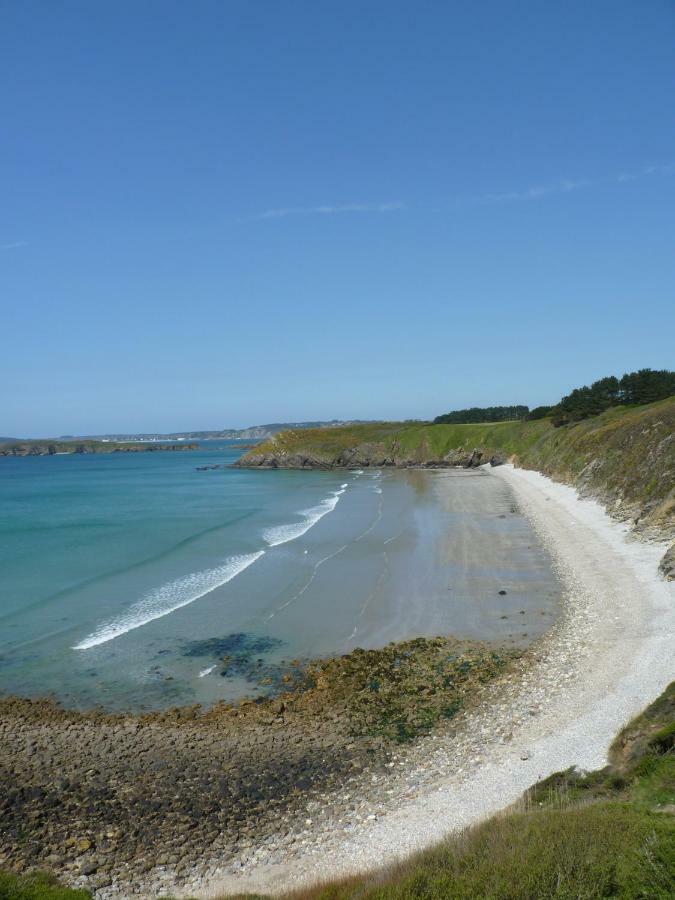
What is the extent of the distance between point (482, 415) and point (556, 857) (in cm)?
13336

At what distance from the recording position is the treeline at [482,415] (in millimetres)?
135500

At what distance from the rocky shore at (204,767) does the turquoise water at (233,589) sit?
1702 millimetres

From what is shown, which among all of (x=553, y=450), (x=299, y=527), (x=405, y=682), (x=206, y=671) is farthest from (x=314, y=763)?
(x=553, y=450)

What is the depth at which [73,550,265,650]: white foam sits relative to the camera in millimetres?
22375

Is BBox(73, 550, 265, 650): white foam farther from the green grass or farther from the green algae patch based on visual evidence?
the green grass

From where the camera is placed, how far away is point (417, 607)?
24.3 meters

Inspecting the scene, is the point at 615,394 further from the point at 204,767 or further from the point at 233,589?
the point at 204,767

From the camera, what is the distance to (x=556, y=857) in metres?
6.96

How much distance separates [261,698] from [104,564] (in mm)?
20223

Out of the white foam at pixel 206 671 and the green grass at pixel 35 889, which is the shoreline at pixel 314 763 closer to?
the green grass at pixel 35 889

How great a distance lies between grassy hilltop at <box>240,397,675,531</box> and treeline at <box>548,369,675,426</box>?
3.02m

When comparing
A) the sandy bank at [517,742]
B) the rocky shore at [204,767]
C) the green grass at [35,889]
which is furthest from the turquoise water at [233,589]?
the green grass at [35,889]

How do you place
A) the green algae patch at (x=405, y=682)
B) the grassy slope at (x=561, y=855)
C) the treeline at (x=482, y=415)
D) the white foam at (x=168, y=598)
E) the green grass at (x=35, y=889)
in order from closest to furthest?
1. the grassy slope at (x=561, y=855)
2. the green grass at (x=35, y=889)
3. the green algae patch at (x=405, y=682)
4. the white foam at (x=168, y=598)
5. the treeline at (x=482, y=415)

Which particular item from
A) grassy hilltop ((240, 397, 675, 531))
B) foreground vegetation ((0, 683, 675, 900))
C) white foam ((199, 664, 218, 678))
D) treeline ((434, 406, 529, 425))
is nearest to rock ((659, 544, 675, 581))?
A: grassy hilltop ((240, 397, 675, 531))
